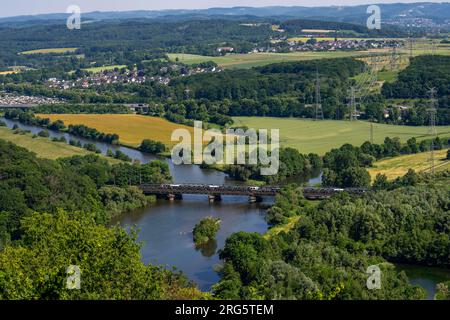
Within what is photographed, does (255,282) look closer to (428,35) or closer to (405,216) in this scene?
(405,216)

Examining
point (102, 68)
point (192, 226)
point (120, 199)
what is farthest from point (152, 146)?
point (102, 68)

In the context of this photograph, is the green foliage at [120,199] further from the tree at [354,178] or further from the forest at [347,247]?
the tree at [354,178]

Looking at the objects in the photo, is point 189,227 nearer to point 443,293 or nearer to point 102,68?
point 443,293

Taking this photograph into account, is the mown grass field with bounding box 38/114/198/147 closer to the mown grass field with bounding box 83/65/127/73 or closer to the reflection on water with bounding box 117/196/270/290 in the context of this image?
the reflection on water with bounding box 117/196/270/290

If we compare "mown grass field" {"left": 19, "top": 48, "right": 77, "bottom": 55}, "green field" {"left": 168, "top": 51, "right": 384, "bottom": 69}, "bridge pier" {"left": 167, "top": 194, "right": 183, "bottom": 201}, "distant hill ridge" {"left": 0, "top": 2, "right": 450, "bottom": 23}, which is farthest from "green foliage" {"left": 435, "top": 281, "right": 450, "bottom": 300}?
"distant hill ridge" {"left": 0, "top": 2, "right": 450, "bottom": 23}

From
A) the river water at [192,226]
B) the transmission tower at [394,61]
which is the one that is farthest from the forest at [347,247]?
the transmission tower at [394,61]

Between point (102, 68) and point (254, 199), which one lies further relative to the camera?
point (102, 68)
